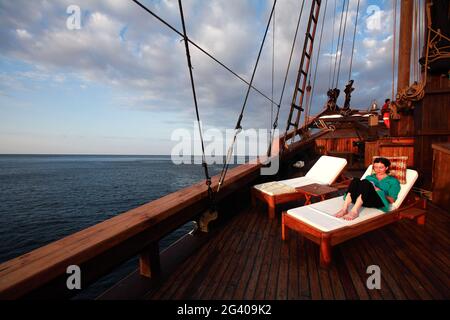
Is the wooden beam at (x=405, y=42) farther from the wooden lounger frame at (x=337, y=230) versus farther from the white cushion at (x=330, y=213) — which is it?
the wooden lounger frame at (x=337, y=230)

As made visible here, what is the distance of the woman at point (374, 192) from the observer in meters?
2.61

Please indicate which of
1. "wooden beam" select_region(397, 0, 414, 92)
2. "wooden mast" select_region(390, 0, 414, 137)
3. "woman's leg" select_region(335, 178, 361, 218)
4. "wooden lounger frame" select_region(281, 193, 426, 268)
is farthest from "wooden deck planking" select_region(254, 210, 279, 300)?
"wooden beam" select_region(397, 0, 414, 92)

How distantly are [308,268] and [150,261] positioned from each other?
159 cm

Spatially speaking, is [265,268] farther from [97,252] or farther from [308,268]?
[97,252]

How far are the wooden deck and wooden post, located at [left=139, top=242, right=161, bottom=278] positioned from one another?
161 mm

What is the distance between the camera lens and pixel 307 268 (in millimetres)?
2244

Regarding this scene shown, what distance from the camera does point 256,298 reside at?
6.07 feet

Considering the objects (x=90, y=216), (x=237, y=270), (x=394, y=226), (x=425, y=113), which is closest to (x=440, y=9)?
(x=425, y=113)

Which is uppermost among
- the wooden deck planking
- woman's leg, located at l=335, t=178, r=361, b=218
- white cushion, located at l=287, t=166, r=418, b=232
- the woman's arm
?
woman's leg, located at l=335, t=178, r=361, b=218

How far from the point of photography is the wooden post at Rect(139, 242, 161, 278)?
6.78 ft

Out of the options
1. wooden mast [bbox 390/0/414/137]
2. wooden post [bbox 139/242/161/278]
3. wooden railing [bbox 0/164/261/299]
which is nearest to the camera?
wooden railing [bbox 0/164/261/299]

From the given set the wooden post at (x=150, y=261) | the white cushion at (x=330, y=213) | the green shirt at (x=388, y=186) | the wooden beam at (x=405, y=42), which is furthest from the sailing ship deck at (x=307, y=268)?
the wooden beam at (x=405, y=42)

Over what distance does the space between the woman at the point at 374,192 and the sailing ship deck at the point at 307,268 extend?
46cm

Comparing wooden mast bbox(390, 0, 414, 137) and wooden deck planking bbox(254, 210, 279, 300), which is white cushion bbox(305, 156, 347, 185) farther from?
wooden mast bbox(390, 0, 414, 137)
